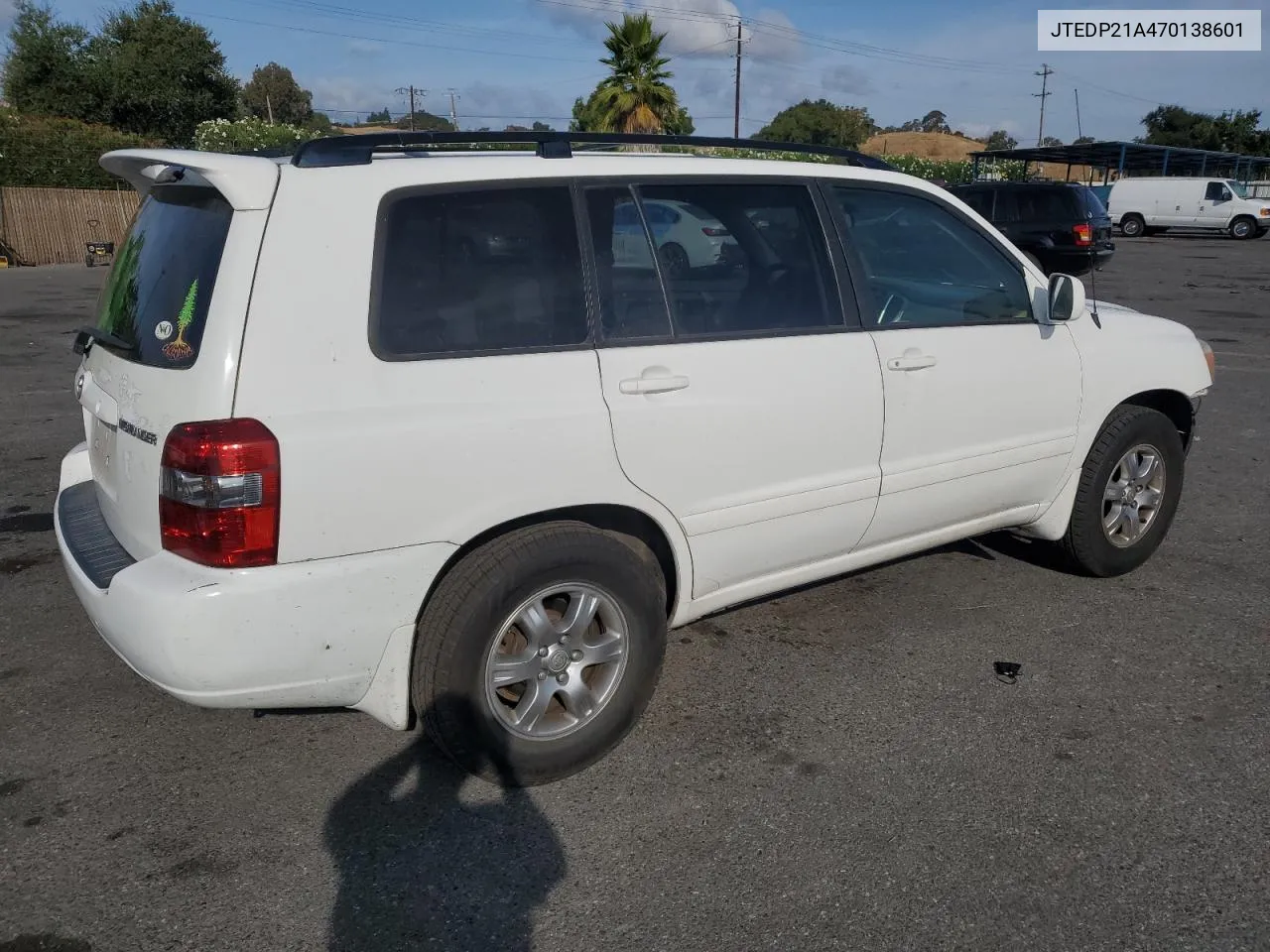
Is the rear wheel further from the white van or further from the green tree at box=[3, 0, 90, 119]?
the green tree at box=[3, 0, 90, 119]

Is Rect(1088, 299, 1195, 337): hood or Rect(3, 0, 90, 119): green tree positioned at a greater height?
Rect(3, 0, 90, 119): green tree

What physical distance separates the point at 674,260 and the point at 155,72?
1647 inches

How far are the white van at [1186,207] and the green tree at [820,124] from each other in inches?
1855

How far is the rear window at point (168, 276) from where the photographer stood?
105 inches

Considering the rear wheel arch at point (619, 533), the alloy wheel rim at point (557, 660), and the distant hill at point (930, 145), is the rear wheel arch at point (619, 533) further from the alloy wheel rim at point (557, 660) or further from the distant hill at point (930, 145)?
the distant hill at point (930, 145)

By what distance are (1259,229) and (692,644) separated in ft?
117

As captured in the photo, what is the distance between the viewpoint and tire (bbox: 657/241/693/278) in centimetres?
329

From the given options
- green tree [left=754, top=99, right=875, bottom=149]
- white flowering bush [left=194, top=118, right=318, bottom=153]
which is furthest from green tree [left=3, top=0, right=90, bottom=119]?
green tree [left=754, top=99, right=875, bottom=149]

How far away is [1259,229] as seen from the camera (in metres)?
32.6

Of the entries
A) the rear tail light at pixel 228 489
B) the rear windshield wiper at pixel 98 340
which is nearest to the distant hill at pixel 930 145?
the rear windshield wiper at pixel 98 340

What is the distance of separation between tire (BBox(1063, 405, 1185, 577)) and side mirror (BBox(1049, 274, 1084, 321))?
0.65m

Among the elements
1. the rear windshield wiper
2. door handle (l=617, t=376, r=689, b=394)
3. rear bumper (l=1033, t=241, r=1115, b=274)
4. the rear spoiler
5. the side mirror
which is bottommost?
door handle (l=617, t=376, r=689, b=394)

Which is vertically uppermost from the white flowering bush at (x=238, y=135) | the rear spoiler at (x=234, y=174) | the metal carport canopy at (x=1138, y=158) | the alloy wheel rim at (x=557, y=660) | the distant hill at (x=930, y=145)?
the distant hill at (x=930, y=145)

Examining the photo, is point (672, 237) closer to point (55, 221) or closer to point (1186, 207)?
point (55, 221)
